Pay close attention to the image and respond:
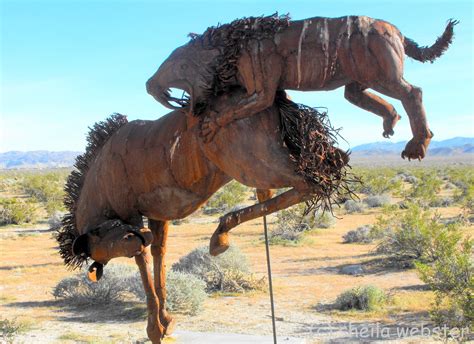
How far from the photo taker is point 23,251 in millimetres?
18641

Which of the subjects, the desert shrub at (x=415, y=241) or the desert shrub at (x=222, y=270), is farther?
the desert shrub at (x=415, y=241)

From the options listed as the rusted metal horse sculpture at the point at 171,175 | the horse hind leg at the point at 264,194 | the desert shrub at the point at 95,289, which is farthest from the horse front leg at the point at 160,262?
the desert shrub at the point at 95,289

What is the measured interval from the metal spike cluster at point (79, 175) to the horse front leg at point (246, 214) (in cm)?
198

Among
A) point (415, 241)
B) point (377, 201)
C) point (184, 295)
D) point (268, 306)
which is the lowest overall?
point (268, 306)

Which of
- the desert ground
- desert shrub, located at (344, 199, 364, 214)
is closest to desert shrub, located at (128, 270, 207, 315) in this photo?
the desert ground

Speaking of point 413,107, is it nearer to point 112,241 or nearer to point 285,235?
point 112,241

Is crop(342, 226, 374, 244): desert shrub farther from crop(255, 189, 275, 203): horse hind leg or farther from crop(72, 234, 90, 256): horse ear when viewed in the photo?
crop(72, 234, 90, 256): horse ear

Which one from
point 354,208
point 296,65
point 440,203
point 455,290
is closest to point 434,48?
point 296,65

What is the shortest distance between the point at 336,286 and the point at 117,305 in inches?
200

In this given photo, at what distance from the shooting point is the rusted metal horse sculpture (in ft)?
11.8

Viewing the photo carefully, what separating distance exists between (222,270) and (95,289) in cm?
301

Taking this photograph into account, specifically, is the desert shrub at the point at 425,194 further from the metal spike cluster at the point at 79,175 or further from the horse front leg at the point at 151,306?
the metal spike cluster at the point at 79,175

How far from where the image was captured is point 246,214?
374 cm

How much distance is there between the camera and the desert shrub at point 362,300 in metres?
10.3
